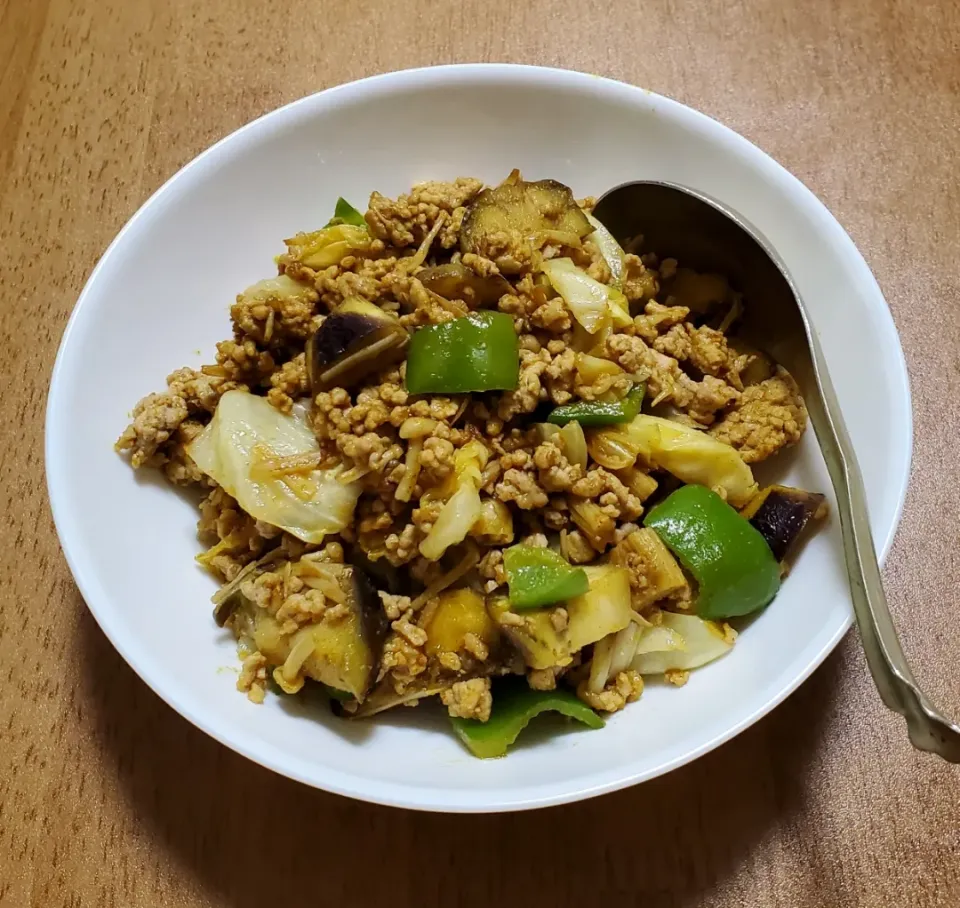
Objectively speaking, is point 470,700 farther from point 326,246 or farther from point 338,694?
point 326,246

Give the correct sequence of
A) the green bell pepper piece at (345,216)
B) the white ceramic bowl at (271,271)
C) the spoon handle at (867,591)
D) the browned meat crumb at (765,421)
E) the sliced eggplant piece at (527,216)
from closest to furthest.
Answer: the spoon handle at (867,591), the white ceramic bowl at (271,271), the browned meat crumb at (765,421), the sliced eggplant piece at (527,216), the green bell pepper piece at (345,216)

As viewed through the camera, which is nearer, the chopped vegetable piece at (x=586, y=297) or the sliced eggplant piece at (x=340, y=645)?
the sliced eggplant piece at (x=340, y=645)

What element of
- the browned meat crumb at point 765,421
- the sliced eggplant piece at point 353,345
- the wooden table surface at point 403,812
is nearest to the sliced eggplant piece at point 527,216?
the sliced eggplant piece at point 353,345

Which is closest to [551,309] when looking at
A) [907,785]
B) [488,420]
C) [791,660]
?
[488,420]

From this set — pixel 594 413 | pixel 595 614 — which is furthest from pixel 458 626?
pixel 594 413

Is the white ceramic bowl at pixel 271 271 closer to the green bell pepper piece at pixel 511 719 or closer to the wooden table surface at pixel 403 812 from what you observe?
the green bell pepper piece at pixel 511 719

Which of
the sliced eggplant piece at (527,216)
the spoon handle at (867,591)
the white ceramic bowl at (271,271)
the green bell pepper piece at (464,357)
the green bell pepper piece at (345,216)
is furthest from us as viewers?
the green bell pepper piece at (345,216)

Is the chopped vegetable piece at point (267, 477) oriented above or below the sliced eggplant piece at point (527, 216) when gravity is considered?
below

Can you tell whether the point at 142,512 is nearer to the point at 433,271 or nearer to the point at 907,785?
the point at 433,271
